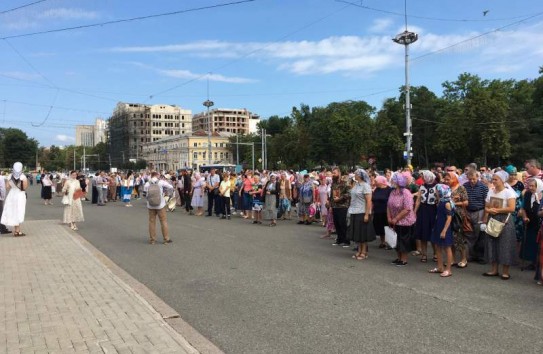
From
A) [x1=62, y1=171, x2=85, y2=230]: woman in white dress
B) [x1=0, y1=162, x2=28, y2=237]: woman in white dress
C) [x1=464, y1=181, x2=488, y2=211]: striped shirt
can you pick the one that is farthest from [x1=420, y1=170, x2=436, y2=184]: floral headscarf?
[x1=62, y1=171, x2=85, y2=230]: woman in white dress

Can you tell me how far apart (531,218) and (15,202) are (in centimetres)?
1239

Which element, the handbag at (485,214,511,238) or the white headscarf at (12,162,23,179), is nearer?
the handbag at (485,214,511,238)

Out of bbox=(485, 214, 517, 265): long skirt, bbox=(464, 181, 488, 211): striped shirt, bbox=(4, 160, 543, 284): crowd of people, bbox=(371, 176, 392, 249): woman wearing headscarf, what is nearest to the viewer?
bbox=(485, 214, 517, 265): long skirt

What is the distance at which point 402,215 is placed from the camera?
926 cm

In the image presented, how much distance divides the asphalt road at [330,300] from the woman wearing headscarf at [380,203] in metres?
0.60

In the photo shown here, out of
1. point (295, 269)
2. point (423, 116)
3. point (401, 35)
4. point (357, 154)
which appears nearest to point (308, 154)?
point (357, 154)

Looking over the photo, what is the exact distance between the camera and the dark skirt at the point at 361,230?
390 inches

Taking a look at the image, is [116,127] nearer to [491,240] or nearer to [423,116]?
[423,116]

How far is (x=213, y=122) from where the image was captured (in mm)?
189250

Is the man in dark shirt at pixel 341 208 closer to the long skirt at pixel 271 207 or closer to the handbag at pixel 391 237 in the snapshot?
the handbag at pixel 391 237

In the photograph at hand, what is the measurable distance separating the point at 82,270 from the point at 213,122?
601 ft

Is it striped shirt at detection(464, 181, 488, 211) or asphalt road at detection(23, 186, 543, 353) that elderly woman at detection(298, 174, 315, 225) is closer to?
asphalt road at detection(23, 186, 543, 353)

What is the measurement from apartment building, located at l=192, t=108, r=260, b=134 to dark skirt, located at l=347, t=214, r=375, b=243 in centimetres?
17837

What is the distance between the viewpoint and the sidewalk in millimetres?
4875
